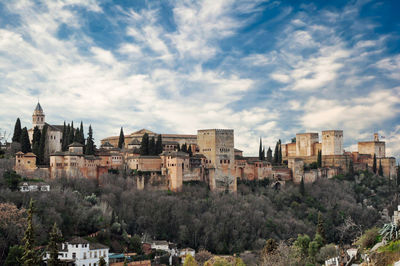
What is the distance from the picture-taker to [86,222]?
34625 millimetres

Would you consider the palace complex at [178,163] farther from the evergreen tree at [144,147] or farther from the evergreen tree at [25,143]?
the evergreen tree at [25,143]

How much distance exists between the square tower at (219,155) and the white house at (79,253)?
19783 millimetres

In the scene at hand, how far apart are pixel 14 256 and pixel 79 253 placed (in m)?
4.43

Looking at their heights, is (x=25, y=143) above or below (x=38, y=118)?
below

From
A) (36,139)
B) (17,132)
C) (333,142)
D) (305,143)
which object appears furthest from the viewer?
(305,143)

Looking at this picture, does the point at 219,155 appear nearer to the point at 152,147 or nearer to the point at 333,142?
the point at 152,147

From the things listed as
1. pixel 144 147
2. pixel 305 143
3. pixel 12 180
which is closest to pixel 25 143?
pixel 12 180

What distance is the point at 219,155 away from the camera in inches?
1967

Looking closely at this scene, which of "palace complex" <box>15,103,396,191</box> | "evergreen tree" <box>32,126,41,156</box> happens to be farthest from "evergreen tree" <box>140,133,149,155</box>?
"evergreen tree" <box>32,126,41,156</box>

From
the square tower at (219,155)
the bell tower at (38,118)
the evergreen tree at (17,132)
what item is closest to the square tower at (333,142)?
the square tower at (219,155)

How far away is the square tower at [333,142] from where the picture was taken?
65062 millimetres

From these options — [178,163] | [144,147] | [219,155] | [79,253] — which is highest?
[144,147]

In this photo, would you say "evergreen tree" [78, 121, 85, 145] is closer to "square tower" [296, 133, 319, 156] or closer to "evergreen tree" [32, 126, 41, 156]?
"evergreen tree" [32, 126, 41, 156]

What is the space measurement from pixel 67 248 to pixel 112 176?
44.7ft
